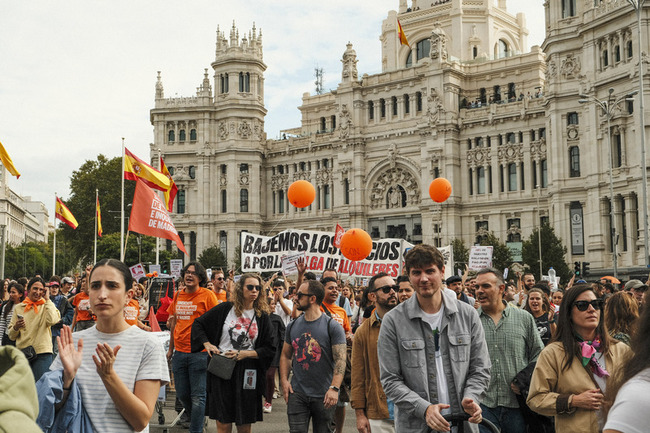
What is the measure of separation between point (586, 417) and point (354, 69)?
5936cm

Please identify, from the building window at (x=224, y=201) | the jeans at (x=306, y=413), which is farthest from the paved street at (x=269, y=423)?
the building window at (x=224, y=201)

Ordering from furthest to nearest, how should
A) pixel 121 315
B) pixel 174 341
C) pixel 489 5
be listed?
pixel 489 5 → pixel 174 341 → pixel 121 315

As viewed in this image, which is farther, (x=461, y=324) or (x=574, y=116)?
(x=574, y=116)

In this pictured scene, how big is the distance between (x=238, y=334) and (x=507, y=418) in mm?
2865

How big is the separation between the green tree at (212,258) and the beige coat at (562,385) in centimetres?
5493

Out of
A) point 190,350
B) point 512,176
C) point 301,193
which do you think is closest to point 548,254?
point 512,176

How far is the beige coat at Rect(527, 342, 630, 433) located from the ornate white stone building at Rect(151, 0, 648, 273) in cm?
3519

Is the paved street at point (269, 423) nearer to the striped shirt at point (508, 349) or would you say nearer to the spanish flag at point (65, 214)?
the striped shirt at point (508, 349)

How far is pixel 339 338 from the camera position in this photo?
739 cm

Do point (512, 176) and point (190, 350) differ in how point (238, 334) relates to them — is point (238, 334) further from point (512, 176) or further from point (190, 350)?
point (512, 176)

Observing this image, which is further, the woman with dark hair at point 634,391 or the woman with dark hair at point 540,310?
the woman with dark hair at point 540,310

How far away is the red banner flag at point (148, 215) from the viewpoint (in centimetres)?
1535

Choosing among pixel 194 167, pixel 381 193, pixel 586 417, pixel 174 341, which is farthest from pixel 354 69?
pixel 586 417

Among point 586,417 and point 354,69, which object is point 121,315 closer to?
point 586,417
